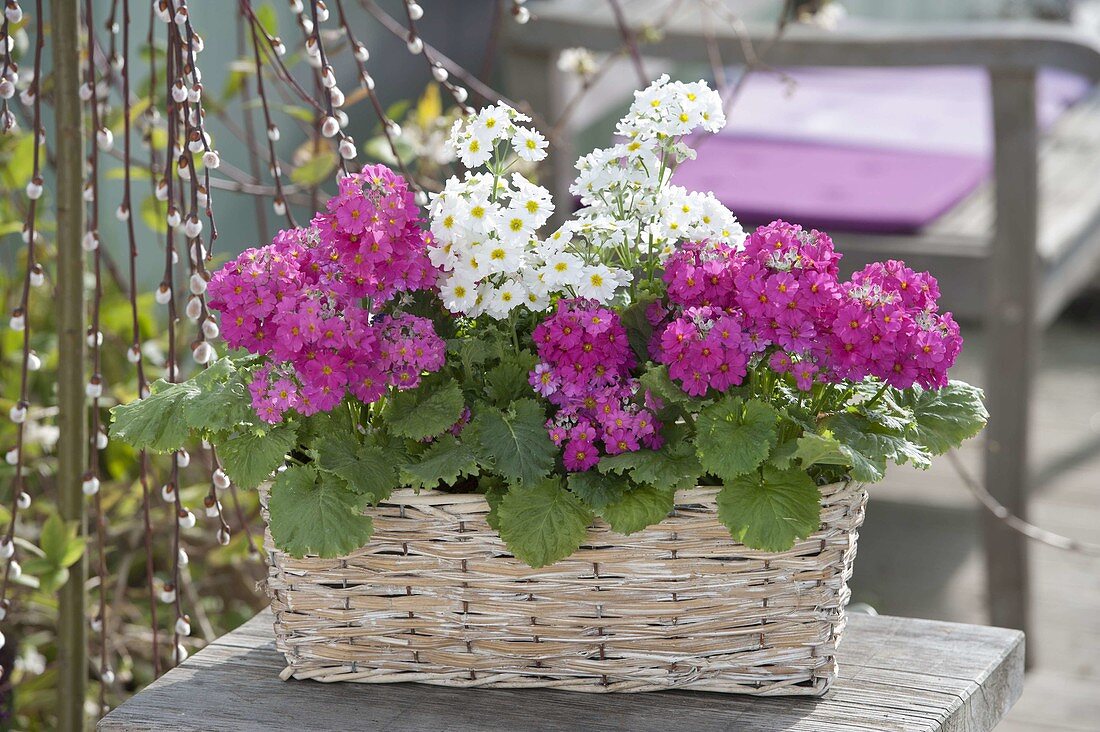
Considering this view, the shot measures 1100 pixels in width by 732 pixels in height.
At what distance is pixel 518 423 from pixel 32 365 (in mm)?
488

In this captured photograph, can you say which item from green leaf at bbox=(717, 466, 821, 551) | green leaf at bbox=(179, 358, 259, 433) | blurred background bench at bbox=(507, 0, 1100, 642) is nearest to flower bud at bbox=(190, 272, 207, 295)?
green leaf at bbox=(179, 358, 259, 433)

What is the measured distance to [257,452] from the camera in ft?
3.12

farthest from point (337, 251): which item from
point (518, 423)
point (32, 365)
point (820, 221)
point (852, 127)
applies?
point (852, 127)

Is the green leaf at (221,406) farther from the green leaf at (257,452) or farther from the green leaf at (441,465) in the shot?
the green leaf at (441,465)

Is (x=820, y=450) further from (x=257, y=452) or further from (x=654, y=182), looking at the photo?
(x=257, y=452)

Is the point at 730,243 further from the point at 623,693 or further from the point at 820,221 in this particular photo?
the point at 820,221

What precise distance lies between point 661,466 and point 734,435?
5 cm

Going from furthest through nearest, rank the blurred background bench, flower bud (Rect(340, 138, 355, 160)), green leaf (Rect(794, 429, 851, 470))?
1. the blurred background bench
2. flower bud (Rect(340, 138, 355, 160))
3. green leaf (Rect(794, 429, 851, 470))

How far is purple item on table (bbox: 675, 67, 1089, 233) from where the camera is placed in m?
2.53

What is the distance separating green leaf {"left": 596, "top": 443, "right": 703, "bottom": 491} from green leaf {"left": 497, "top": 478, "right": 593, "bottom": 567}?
0.12 feet

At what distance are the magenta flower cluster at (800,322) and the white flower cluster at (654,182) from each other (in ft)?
0.19

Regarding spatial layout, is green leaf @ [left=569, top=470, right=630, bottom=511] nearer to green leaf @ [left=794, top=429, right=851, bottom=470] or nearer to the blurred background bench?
green leaf @ [left=794, top=429, right=851, bottom=470]

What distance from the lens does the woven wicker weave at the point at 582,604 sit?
37.7 inches

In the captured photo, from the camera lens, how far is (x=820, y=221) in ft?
8.19
